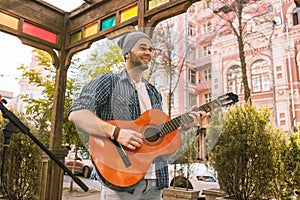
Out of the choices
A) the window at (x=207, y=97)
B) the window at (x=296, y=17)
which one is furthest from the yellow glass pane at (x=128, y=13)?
the window at (x=296, y=17)

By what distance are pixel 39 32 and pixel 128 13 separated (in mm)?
1351

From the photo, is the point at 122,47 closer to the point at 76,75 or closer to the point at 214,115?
the point at 76,75

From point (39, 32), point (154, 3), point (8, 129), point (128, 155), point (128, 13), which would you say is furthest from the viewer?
point (39, 32)

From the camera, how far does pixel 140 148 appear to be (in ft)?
1.45

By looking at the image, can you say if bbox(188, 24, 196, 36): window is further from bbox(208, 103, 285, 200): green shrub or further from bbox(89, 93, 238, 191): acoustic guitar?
bbox(208, 103, 285, 200): green shrub

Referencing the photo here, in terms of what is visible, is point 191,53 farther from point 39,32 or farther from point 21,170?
point 21,170

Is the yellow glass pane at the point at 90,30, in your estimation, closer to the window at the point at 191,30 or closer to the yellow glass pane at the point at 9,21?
the yellow glass pane at the point at 9,21

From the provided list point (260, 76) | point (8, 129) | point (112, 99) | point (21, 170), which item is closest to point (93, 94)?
point (112, 99)

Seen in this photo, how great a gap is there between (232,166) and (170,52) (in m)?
2.43

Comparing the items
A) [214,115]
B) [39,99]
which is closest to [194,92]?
[214,115]

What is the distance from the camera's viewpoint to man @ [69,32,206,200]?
435 mm


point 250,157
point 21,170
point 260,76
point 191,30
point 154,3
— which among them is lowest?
point 21,170

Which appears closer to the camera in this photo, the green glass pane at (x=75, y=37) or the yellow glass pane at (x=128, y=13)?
the yellow glass pane at (x=128, y=13)

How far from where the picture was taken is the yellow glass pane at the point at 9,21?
278 centimetres
